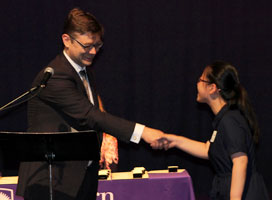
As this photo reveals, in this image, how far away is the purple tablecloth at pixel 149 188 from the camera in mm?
4133

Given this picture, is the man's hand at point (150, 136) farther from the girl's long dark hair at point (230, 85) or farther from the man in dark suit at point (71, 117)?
the girl's long dark hair at point (230, 85)

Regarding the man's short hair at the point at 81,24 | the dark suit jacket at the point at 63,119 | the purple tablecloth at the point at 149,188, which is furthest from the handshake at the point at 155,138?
the purple tablecloth at the point at 149,188

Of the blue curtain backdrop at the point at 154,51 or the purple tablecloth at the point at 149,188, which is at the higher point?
the blue curtain backdrop at the point at 154,51

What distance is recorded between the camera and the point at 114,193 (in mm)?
4133

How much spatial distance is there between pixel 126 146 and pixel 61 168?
2943 mm

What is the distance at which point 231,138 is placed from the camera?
297cm

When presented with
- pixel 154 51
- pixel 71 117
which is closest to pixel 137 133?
pixel 71 117

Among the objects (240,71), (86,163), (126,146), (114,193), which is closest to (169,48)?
(240,71)

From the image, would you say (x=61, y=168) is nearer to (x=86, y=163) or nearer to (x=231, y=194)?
(x=86, y=163)

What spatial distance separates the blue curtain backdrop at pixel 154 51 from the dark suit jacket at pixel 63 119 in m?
2.64

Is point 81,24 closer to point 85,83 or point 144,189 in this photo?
point 85,83

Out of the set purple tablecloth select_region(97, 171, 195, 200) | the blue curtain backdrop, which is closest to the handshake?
purple tablecloth select_region(97, 171, 195, 200)

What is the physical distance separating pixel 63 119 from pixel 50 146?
0.33 m

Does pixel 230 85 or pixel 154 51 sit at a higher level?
pixel 154 51
